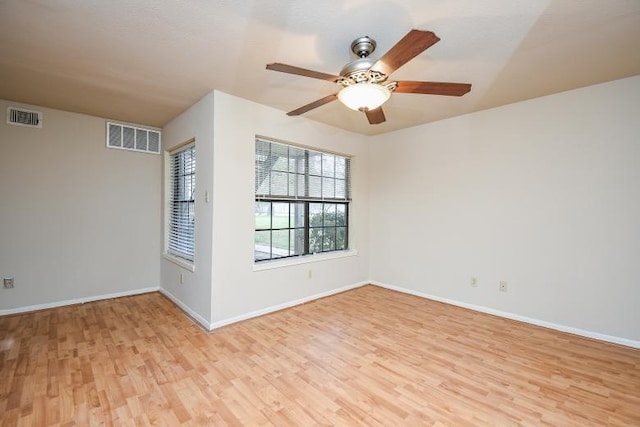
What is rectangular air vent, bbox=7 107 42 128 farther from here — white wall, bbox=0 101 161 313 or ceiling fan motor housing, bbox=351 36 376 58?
ceiling fan motor housing, bbox=351 36 376 58

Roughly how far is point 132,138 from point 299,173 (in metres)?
2.46

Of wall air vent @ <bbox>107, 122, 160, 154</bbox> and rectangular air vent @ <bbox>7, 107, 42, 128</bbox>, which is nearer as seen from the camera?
rectangular air vent @ <bbox>7, 107, 42, 128</bbox>

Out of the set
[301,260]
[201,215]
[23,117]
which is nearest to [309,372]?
[301,260]

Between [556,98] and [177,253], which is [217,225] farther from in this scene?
[556,98]

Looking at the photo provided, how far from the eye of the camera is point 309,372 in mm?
2213

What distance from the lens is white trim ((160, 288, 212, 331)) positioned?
9.81ft

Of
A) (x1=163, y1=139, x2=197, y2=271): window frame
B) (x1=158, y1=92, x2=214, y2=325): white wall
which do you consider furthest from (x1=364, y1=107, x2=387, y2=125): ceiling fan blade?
(x1=163, y1=139, x2=197, y2=271): window frame

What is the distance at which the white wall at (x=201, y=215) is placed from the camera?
301 centimetres

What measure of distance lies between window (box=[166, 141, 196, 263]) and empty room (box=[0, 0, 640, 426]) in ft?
0.15

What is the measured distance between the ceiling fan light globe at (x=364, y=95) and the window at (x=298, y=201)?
177 centimetres

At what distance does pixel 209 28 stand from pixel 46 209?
3.26 meters

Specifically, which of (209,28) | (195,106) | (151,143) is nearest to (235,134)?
(195,106)

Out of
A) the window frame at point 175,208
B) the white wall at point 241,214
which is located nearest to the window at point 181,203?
the window frame at point 175,208

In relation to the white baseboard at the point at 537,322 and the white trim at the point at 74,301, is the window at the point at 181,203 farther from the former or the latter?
the white baseboard at the point at 537,322
